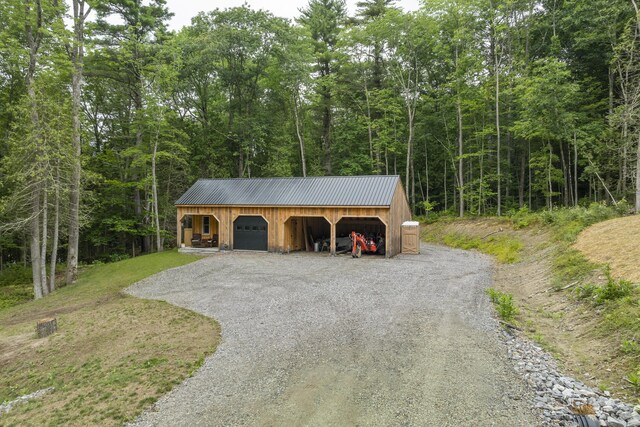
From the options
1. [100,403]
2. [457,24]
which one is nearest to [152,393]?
[100,403]

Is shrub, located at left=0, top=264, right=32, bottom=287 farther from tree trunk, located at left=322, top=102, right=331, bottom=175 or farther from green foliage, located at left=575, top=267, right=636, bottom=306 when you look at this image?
green foliage, located at left=575, top=267, right=636, bottom=306

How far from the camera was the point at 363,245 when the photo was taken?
17172mm

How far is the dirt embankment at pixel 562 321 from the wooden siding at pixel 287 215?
5168 mm

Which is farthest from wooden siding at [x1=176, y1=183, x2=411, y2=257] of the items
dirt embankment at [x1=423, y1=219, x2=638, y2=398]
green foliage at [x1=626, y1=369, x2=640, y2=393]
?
green foliage at [x1=626, y1=369, x2=640, y2=393]

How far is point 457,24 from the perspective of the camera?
75.3ft

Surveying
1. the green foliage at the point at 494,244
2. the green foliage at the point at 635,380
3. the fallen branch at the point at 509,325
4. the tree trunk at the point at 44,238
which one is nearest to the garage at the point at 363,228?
the green foliage at the point at 494,244

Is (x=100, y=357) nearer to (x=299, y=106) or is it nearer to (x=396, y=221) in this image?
(x=396, y=221)

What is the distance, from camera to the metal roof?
16672 mm

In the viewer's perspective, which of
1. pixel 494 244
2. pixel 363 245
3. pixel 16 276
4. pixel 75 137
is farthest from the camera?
pixel 16 276

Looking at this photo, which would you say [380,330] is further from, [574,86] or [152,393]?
[574,86]

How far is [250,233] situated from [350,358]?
13778mm

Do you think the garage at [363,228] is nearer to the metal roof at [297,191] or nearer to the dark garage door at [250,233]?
the metal roof at [297,191]

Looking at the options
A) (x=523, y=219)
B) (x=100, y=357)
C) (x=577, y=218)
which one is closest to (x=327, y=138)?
(x=523, y=219)

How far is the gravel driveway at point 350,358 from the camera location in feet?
13.7
